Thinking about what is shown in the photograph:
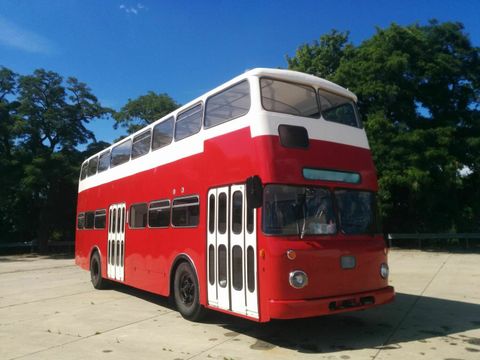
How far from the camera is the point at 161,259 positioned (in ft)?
30.7

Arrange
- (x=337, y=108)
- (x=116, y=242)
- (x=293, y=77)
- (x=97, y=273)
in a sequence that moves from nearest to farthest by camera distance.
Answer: (x=293, y=77) < (x=337, y=108) < (x=116, y=242) < (x=97, y=273)

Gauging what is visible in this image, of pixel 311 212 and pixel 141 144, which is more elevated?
pixel 141 144

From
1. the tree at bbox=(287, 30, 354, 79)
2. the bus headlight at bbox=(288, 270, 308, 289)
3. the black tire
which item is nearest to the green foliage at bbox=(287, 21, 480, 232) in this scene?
the tree at bbox=(287, 30, 354, 79)

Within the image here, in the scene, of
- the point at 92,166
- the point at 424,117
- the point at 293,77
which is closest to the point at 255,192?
the point at 293,77

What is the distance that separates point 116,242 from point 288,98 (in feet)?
22.5

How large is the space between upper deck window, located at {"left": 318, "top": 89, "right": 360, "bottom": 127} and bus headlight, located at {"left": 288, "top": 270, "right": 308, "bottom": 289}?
104 inches

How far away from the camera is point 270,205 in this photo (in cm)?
650

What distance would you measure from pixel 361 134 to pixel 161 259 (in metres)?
4.61

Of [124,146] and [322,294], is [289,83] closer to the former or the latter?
[322,294]

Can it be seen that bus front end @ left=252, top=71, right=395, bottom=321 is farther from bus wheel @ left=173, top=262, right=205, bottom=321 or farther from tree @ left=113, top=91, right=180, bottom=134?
tree @ left=113, top=91, right=180, bottom=134

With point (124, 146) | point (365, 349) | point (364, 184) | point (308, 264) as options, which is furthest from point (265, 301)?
point (124, 146)

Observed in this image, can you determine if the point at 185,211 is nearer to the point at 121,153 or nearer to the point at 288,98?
the point at 288,98

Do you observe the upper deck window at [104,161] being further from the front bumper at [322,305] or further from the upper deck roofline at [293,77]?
the front bumper at [322,305]

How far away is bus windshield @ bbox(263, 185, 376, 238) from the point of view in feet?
21.3
